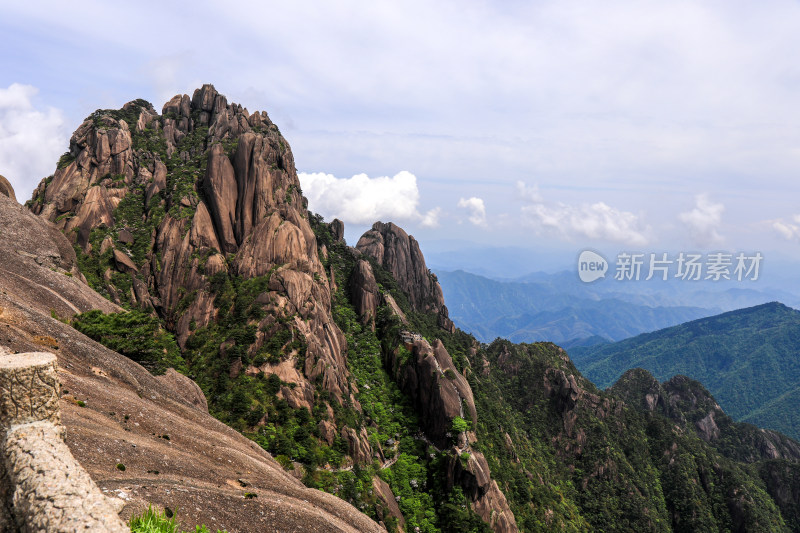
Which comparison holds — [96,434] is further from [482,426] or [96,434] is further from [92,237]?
[482,426]

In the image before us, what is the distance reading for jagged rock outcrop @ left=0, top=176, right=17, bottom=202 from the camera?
6004cm

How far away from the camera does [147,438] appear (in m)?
27.7

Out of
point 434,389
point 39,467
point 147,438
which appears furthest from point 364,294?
point 39,467

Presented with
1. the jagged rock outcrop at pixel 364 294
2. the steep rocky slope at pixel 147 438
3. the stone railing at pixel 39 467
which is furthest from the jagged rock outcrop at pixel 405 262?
the stone railing at pixel 39 467

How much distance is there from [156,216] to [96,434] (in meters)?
62.2

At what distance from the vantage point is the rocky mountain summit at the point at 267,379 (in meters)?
30.6

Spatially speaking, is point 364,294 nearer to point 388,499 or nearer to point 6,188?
point 388,499

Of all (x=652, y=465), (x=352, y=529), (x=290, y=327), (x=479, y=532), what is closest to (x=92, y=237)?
(x=290, y=327)

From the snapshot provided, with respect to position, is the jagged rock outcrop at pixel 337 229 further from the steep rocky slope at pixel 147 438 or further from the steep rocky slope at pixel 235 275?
the steep rocky slope at pixel 147 438

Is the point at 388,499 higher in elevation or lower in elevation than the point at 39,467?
lower

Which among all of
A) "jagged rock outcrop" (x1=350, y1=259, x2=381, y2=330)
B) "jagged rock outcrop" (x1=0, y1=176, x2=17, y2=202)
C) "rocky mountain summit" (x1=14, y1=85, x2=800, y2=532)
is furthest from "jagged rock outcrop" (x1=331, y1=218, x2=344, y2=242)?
"jagged rock outcrop" (x1=0, y1=176, x2=17, y2=202)

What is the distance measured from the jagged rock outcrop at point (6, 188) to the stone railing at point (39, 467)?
67.7m

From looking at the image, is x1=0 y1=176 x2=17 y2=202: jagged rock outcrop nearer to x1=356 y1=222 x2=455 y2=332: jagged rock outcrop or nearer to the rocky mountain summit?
the rocky mountain summit

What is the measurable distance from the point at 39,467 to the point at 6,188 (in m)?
73.4
